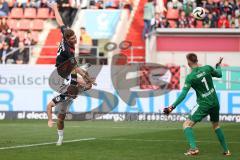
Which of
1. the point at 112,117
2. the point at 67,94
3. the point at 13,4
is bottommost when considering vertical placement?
the point at 112,117

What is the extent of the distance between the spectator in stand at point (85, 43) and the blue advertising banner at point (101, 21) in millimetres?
1530

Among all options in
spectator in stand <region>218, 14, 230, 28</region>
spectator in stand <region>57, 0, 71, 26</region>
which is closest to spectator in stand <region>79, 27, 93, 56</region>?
spectator in stand <region>57, 0, 71, 26</region>

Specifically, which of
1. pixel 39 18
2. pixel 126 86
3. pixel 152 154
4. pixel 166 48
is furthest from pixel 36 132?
pixel 39 18

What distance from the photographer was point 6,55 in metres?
33.5

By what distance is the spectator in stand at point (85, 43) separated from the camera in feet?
111

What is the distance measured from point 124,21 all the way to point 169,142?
65.5 feet

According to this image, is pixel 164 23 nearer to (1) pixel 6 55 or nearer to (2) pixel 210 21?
(2) pixel 210 21

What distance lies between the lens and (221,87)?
97.4ft

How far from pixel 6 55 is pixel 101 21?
6111 millimetres

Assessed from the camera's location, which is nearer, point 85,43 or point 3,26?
point 85,43

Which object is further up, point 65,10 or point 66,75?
point 65,10

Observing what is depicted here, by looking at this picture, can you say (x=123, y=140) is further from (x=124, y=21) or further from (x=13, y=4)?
(x=13, y=4)

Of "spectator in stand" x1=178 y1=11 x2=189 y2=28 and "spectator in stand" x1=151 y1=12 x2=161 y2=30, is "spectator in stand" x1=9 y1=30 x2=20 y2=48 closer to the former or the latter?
"spectator in stand" x1=151 y1=12 x2=161 y2=30

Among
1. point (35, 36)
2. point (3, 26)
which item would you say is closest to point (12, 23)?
point (3, 26)
